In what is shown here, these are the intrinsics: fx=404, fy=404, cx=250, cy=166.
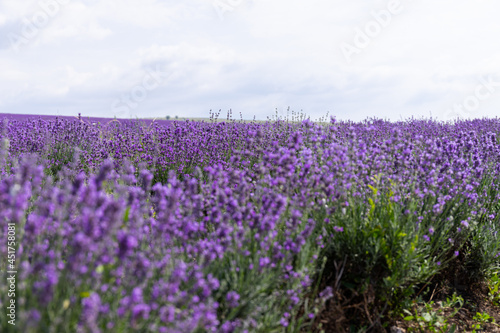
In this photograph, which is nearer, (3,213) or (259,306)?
(3,213)

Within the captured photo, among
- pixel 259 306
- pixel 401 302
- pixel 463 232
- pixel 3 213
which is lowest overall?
pixel 401 302

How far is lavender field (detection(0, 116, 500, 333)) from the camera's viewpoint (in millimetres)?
1720

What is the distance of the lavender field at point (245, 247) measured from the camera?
5.64ft

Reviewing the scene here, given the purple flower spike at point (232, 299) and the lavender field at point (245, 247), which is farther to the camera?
the purple flower spike at point (232, 299)

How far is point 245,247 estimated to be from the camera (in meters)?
2.52

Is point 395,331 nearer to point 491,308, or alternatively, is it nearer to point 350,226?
point 350,226

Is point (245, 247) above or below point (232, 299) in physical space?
above

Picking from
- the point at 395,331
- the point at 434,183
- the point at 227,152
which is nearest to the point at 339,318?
the point at 395,331

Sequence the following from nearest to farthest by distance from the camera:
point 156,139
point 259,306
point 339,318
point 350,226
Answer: point 259,306 < point 339,318 < point 350,226 < point 156,139

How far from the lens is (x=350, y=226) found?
117 inches

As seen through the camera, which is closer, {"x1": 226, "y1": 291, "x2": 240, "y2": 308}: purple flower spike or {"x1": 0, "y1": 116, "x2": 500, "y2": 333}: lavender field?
{"x1": 0, "y1": 116, "x2": 500, "y2": 333}: lavender field

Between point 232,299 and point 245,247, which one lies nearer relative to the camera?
point 232,299

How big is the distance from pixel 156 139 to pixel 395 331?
4617mm

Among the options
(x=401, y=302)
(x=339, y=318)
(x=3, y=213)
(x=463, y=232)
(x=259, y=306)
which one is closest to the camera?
(x=3, y=213)
